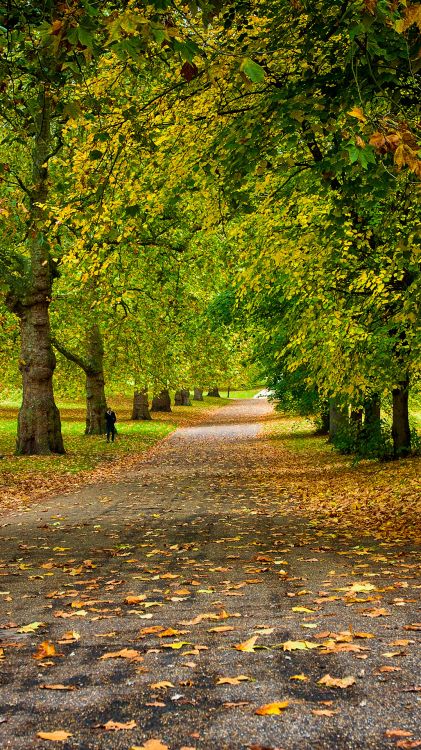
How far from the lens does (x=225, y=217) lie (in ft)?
34.4

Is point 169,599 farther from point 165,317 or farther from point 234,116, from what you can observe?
point 165,317

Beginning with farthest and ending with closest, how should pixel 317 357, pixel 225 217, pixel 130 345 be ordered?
1. pixel 130 345
2. pixel 317 357
3. pixel 225 217

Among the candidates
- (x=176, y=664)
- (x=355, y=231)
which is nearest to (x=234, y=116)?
(x=355, y=231)

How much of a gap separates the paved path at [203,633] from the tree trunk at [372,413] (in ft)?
29.7

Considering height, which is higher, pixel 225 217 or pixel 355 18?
pixel 355 18

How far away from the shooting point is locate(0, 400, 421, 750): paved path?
350 centimetres

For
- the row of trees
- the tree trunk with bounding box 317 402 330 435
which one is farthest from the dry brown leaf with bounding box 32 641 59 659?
the tree trunk with bounding box 317 402 330 435

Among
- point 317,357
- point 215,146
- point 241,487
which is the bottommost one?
point 241,487

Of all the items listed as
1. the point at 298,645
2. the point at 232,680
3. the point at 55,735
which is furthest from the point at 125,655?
the point at 55,735

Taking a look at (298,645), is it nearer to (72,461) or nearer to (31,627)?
(31,627)

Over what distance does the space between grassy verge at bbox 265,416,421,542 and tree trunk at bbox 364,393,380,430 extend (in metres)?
1.03

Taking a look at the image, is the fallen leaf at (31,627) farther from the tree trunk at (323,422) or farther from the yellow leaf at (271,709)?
the tree trunk at (323,422)

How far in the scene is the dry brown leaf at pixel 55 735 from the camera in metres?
3.41

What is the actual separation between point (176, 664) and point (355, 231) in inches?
329
